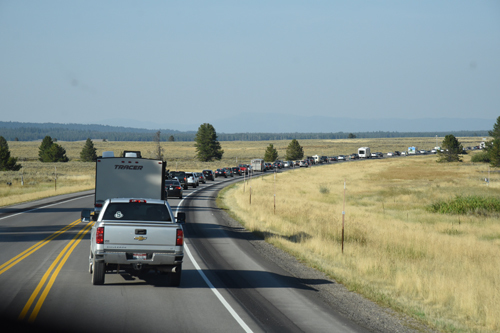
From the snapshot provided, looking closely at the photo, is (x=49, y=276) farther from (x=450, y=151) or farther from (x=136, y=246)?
(x=450, y=151)

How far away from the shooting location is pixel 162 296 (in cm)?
1016

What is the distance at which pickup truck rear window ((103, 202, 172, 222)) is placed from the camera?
36.2 ft

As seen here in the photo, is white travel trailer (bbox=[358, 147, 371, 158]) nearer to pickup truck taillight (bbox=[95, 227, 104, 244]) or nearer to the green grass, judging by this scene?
the green grass

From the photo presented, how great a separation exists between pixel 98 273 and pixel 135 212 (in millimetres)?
1531

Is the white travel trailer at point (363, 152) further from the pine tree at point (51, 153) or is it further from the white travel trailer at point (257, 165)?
the pine tree at point (51, 153)

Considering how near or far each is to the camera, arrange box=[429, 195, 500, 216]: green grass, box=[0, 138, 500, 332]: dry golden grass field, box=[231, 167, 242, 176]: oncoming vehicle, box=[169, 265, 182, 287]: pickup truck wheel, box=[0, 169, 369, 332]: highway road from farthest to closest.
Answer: box=[231, 167, 242, 176]: oncoming vehicle < box=[429, 195, 500, 216]: green grass < box=[169, 265, 182, 287]: pickup truck wheel < box=[0, 138, 500, 332]: dry golden grass field < box=[0, 169, 369, 332]: highway road

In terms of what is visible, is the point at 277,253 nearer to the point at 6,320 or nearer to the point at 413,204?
the point at 6,320

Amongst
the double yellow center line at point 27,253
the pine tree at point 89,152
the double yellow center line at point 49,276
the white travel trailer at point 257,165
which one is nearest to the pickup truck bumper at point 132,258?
the double yellow center line at point 49,276

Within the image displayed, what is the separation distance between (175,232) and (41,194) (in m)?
35.1

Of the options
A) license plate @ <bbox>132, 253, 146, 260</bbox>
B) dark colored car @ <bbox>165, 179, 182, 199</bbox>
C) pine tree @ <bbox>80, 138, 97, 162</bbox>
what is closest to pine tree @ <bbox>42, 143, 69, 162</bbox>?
pine tree @ <bbox>80, 138, 97, 162</bbox>

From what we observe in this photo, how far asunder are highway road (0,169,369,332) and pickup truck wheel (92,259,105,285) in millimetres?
207

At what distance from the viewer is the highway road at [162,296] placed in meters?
8.27

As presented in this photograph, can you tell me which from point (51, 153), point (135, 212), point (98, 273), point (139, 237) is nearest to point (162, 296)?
point (139, 237)

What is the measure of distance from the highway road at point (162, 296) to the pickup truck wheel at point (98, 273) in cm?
21
